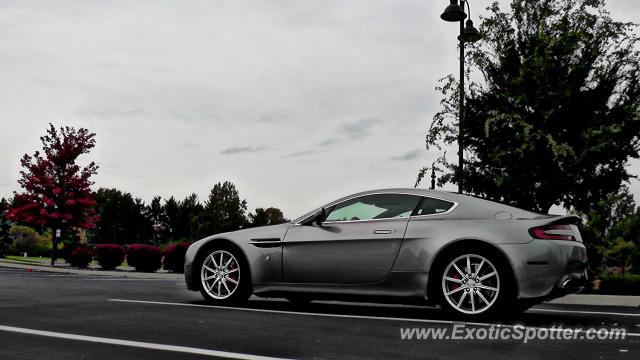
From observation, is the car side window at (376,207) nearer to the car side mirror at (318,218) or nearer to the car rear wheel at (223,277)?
the car side mirror at (318,218)

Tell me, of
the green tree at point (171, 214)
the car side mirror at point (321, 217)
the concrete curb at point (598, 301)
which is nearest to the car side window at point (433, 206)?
the car side mirror at point (321, 217)

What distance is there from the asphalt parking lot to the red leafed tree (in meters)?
30.5

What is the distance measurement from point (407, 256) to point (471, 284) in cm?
72

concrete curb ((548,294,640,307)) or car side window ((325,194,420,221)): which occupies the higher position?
car side window ((325,194,420,221))

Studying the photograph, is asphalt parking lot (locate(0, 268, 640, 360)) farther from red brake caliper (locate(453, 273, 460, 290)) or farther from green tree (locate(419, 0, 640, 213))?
green tree (locate(419, 0, 640, 213))

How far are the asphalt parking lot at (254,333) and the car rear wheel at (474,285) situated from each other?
21cm

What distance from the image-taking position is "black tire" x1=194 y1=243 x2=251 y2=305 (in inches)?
290

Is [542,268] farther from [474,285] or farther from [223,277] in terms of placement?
[223,277]

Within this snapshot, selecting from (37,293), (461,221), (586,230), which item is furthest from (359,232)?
(586,230)

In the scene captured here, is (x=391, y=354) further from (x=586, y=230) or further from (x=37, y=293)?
(x=586, y=230)

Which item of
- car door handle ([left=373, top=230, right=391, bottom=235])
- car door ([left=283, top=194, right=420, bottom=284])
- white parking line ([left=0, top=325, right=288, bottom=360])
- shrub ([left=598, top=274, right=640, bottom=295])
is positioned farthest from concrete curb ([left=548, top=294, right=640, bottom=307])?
white parking line ([left=0, top=325, right=288, bottom=360])

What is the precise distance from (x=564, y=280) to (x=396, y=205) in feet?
6.32

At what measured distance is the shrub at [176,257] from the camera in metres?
27.5

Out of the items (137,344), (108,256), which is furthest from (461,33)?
(108,256)
